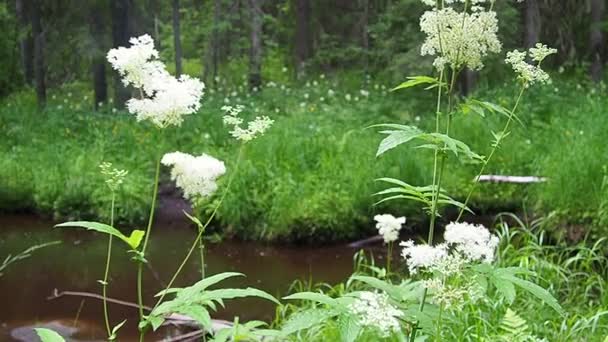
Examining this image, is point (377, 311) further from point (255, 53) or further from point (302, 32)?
point (302, 32)

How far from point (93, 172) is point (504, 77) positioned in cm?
672

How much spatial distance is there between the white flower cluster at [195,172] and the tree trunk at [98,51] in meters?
11.5

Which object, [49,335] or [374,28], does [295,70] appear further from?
[49,335]

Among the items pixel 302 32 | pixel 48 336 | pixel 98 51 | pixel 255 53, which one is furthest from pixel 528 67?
pixel 302 32

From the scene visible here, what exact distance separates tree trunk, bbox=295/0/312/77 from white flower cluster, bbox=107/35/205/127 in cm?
1376

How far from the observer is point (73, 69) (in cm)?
1688

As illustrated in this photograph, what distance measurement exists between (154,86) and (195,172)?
0.77ft

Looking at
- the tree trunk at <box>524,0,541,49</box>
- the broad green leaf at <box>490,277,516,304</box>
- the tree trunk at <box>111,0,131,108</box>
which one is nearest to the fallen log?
the tree trunk at <box>524,0,541,49</box>

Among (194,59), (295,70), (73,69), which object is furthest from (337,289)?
(194,59)

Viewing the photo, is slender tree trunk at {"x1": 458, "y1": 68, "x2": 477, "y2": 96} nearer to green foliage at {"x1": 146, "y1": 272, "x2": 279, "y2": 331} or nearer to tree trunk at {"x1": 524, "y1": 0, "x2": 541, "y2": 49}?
tree trunk at {"x1": 524, "y1": 0, "x2": 541, "y2": 49}

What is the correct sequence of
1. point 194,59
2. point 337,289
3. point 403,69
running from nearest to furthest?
point 337,289
point 403,69
point 194,59

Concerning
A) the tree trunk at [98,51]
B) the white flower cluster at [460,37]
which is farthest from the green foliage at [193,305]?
the tree trunk at [98,51]

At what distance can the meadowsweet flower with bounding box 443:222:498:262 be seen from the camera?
148cm

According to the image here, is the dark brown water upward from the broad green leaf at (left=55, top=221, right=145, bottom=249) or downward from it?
downward
